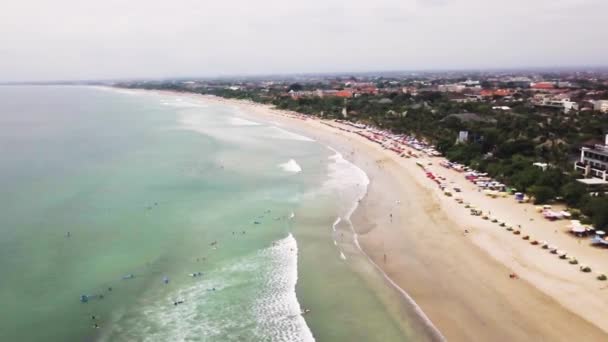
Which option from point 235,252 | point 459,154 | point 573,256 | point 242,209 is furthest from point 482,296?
point 459,154

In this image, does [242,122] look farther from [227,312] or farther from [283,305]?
[227,312]

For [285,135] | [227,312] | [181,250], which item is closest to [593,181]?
[227,312]

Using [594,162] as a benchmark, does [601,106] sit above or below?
below

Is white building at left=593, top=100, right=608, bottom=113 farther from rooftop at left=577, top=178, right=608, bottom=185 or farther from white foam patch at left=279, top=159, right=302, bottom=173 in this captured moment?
white foam patch at left=279, top=159, right=302, bottom=173

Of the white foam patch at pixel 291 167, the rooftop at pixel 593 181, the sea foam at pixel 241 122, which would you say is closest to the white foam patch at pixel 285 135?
the sea foam at pixel 241 122

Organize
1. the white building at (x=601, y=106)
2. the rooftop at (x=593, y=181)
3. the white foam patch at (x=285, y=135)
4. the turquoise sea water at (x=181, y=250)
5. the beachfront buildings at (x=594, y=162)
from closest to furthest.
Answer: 1. the turquoise sea water at (x=181, y=250)
2. the rooftop at (x=593, y=181)
3. the beachfront buildings at (x=594, y=162)
4. the white foam patch at (x=285, y=135)
5. the white building at (x=601, y=106)

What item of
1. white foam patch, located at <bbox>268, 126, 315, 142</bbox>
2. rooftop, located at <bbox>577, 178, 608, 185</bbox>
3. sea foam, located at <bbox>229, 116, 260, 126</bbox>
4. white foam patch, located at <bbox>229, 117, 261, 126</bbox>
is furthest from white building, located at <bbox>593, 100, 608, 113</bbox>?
sea foam, located at <bbox>229, 116, 260, 126</bbox>

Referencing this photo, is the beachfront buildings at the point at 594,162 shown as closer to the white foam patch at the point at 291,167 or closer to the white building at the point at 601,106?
the white foam patch at the point at 291,167
